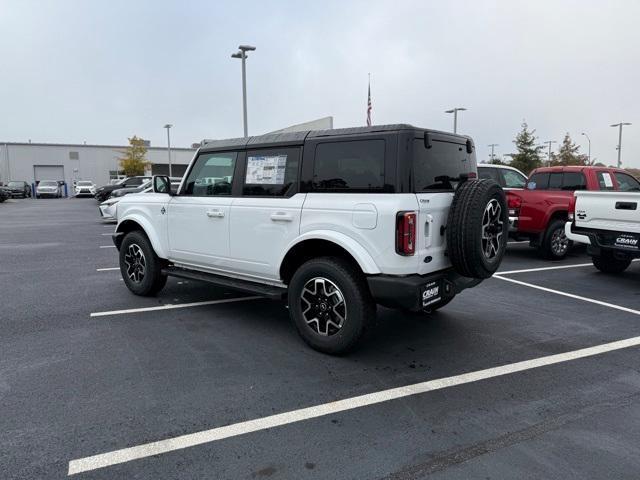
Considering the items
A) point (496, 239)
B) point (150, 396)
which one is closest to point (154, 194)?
point (150, 396)

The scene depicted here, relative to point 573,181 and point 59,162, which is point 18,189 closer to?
point 59,162

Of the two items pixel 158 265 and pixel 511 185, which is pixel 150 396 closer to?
pixel 158 265

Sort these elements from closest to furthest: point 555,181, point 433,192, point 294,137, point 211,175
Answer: point 433,192
point 294,137
point 211,175
point 555,181

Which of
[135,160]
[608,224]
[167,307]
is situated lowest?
[167,307]

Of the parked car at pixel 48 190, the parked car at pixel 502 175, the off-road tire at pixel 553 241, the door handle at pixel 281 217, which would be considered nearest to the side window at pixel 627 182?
the off-road tire at pixel 553 241

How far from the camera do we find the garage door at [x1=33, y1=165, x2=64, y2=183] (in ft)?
181

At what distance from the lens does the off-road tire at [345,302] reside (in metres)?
4.02

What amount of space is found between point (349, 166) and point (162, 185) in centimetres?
284

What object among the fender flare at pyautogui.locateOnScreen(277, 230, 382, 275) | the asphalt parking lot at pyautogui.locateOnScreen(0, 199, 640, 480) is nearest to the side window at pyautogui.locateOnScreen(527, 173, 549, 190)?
the asphalt parking lot at pyautogui.locateOnScreen(0, 199, 640, 480)

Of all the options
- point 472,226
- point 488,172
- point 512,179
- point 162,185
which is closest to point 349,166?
point 472,226

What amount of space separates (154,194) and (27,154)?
5847cm

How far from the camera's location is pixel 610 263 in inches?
322

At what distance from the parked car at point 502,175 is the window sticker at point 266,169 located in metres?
7.57

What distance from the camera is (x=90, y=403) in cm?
338
